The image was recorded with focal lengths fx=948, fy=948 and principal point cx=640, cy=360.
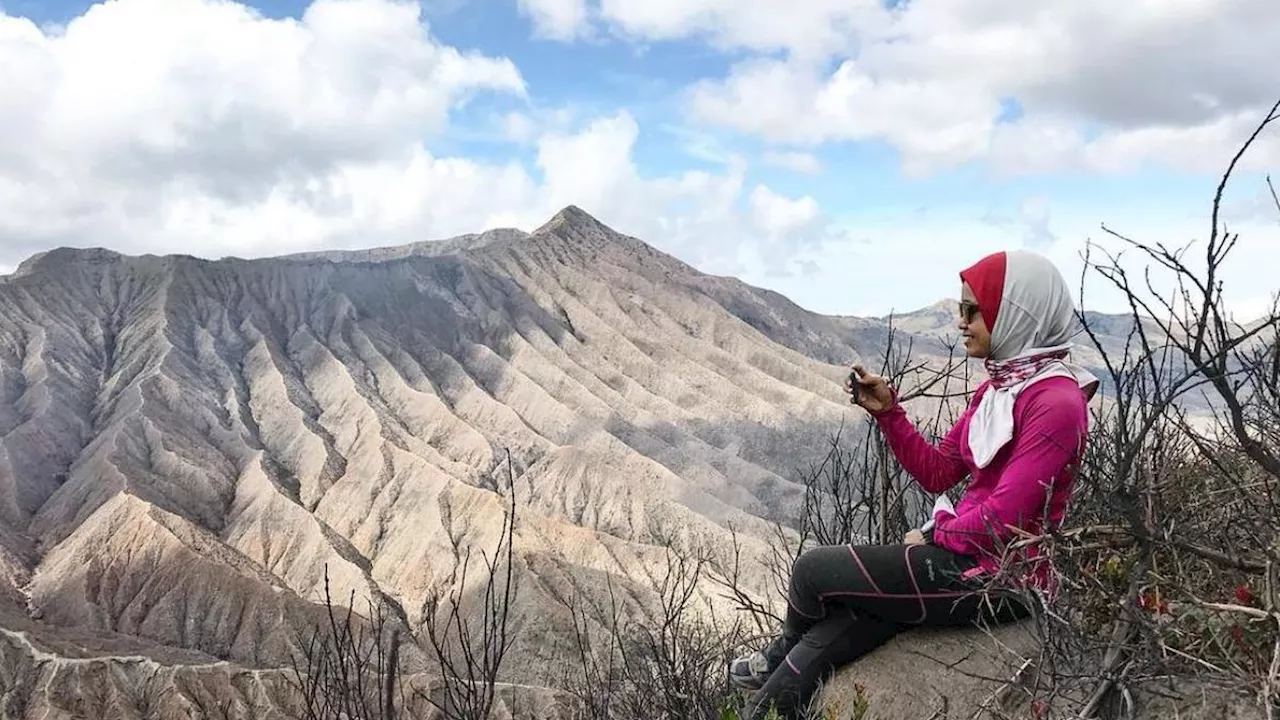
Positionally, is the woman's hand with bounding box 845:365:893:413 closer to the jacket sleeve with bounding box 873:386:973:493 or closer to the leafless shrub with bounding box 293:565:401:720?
the jacket sleeve with bounding box 873:386:973:493

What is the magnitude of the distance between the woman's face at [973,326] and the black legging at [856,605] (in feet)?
2.15

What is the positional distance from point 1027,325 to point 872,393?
0.64 meters

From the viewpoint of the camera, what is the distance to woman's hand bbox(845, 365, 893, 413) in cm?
332

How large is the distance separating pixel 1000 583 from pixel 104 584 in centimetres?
4794

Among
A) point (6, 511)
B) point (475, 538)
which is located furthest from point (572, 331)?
point (6, 511)

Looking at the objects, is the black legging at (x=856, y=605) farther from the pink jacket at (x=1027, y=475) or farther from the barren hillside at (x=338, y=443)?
the barren hillside at (x=338, y=443)

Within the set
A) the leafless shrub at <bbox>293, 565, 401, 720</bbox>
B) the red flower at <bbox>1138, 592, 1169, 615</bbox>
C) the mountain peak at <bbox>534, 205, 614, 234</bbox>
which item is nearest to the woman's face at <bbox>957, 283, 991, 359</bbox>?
the red flower at <bbox>1138, 592, 1169, 615</bbox>

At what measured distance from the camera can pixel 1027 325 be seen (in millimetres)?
2883

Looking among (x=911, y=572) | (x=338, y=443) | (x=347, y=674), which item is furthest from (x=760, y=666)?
(x=338, y=443)

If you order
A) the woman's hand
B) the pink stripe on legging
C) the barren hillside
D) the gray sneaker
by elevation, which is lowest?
the gray sneaker

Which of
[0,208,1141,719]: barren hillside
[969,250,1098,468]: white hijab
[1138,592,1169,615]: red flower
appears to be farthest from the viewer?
[0,208,1141,719]: barren hillside

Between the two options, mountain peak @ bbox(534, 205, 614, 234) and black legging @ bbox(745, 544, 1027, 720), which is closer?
black legging @ bbox(745, 544, 1027, 720)

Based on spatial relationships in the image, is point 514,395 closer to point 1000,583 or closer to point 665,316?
point 665,316

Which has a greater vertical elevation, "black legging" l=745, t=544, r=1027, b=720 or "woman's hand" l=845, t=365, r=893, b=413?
"woman's hand" l=845, t=365, r=893, b=413
